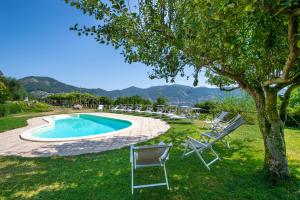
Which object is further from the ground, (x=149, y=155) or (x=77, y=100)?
(x=77, y=100)

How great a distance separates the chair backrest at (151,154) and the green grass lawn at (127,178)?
1.51 feet

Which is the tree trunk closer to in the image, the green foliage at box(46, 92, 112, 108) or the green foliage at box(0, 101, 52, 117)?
the green foliage at box(0, 101, 52, 117)

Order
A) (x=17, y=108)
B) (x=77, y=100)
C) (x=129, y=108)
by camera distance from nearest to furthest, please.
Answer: (x=17, y=108)
(x=129, y=108)
(x=77, y=100)

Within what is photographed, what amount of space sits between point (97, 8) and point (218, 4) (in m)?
3.14

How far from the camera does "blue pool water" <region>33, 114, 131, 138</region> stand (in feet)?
39.4

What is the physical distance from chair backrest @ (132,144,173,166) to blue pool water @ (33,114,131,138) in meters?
8.43

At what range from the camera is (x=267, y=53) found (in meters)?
3.66

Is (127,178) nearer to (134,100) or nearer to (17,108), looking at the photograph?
(134,100)

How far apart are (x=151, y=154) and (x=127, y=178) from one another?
818 mm

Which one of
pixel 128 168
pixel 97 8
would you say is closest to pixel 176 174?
pixel 128 168

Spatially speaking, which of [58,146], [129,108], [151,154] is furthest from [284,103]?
[129,108]

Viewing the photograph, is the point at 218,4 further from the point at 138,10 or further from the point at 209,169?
the point at 209,169

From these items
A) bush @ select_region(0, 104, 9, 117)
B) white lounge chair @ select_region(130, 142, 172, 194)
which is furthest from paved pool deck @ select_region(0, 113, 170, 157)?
bush @ select_region(0, 104, 9, 117)

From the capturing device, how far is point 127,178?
4.07 metres
